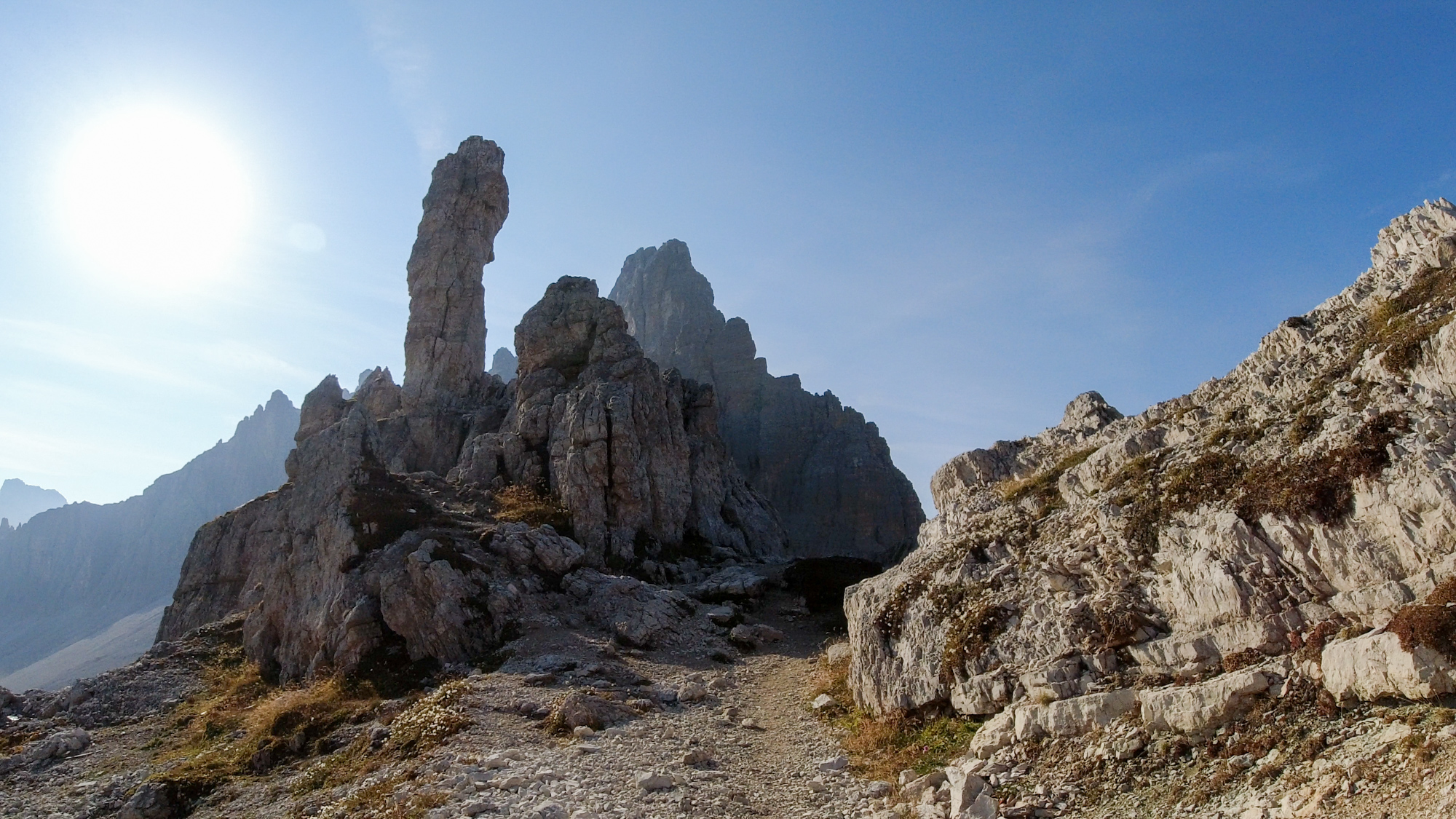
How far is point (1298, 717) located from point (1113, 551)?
22.1 feet

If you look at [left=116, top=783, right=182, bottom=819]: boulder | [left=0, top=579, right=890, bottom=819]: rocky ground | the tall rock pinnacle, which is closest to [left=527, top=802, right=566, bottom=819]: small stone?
[left=0, top=579, right=890, bottom=819]: rocky ground

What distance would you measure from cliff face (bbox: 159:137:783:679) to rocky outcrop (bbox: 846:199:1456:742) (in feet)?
58.9

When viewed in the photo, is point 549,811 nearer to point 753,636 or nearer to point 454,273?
point 753,636

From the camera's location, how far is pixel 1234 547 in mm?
15852

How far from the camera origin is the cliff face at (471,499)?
120ft

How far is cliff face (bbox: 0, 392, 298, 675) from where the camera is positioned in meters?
157

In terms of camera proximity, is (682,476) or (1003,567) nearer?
(1003,567)

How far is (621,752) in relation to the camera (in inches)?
831

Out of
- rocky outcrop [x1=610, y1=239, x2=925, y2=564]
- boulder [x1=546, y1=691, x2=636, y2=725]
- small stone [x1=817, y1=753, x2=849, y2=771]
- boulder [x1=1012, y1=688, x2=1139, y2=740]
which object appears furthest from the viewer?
rocky outcrop [x1=610, y1=239, x2=925, y2=564]

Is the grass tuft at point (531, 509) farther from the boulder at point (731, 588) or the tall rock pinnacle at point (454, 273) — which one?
the tall rock pinnacle at point (454, 273)

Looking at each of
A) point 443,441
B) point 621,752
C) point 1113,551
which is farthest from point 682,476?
point 1113,551

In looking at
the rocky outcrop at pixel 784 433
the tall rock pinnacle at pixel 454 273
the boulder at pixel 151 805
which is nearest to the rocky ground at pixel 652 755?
the boulder at pixel 151 805

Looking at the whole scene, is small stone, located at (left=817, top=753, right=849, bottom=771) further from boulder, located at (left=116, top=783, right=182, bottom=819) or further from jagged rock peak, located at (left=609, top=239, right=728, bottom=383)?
jagged rock peak, located at (left=609, top=239, right=728, bottom=383)

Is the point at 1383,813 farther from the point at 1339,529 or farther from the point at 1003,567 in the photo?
the point at 1003,567
